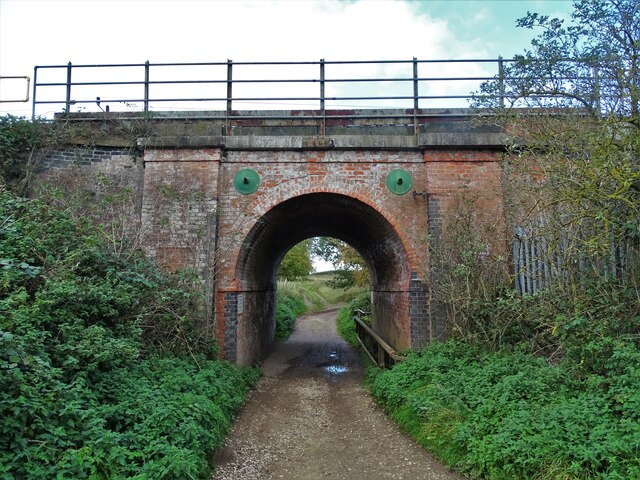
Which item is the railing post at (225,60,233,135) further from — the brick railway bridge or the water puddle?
the water puddle

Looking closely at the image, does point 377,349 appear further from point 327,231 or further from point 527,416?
point 527,416

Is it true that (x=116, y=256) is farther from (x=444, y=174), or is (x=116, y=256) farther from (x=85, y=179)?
(x=444, y=174)

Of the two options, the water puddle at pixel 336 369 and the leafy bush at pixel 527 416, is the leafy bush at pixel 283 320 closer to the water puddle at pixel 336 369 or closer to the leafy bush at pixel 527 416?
the water puddle at pixel 336 369

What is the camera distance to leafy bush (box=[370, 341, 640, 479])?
12.3ft

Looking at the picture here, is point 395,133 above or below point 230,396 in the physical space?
above

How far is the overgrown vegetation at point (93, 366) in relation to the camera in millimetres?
3523

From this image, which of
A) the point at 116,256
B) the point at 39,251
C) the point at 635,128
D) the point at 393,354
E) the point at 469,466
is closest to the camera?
the point at 469,466

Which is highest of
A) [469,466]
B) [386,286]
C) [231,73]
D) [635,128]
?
[231,73]

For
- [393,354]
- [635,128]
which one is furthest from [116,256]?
[635,128]

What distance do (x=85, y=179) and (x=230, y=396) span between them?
17.0ft

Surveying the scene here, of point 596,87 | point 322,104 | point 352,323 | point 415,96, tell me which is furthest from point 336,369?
point 352,323

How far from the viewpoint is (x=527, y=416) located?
4402 mm

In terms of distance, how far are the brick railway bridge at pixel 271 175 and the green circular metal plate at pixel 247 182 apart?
0.02 meters

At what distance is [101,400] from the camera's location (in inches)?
180
